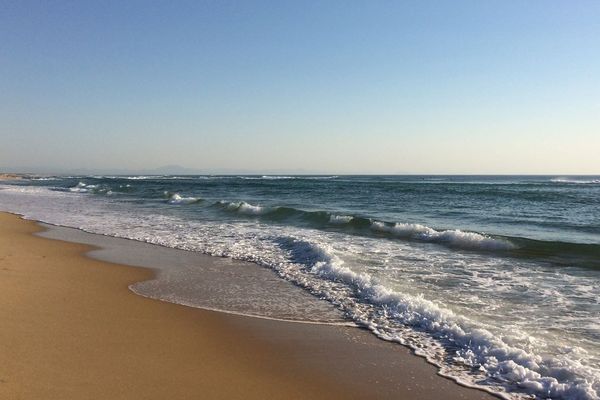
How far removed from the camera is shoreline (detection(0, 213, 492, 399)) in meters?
4.18

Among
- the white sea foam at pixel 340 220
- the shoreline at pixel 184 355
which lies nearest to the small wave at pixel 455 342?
the shoreline at pixel 184 355

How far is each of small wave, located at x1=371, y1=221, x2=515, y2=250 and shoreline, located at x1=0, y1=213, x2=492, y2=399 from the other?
8446 millimetres

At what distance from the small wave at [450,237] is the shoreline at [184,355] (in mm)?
8446

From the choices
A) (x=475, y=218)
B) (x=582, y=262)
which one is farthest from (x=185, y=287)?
(x=475, y=218)

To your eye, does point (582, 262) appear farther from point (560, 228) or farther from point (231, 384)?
point (231, 384)

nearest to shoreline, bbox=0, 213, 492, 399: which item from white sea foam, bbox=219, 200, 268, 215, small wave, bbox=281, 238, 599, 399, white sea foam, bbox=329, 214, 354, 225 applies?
small wave, bbox=281, 238, 599, 399

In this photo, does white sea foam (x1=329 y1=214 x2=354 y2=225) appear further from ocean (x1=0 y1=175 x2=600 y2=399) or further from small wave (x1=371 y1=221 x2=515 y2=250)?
small wave (x1=371 y1=221 x2=515 y2=250)

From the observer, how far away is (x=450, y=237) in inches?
561

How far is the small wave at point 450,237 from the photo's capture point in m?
13.1

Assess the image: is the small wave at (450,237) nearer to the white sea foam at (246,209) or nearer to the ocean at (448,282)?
the ocean at (448,282)

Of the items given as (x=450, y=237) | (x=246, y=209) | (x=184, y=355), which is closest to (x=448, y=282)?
(x=184, y=355)

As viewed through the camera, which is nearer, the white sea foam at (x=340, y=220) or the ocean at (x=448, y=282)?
the ocean at (x=448, y=282)

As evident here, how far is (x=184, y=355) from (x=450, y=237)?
36.1 feet

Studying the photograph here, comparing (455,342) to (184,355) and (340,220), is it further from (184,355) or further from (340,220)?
(340,220)
